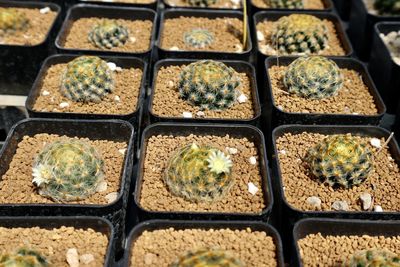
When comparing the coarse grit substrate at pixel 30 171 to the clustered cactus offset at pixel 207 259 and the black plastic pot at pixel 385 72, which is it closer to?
the clustered cactus offset at pixel 207 259

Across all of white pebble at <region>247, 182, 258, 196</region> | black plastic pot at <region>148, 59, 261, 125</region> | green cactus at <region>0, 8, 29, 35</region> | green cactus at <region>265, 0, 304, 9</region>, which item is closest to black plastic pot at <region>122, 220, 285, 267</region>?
Result: white pebble at <region>247, 182, 258, 196</region>

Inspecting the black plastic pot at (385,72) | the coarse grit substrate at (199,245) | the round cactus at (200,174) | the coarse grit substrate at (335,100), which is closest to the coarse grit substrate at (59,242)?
the coarse grit substrate at (199,245)

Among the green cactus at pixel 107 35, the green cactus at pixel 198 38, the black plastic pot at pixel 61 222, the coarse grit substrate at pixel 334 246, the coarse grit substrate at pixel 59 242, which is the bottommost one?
the coarse grit substrate at pixel 334 246

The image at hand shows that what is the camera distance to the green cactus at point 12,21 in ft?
11.5

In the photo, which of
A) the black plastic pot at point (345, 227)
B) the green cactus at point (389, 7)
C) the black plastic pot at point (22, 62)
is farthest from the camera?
the green cactus at point (389, 7)

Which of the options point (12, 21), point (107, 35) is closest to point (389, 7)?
point (107, 35)

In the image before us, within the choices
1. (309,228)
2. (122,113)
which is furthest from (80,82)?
(309,228)

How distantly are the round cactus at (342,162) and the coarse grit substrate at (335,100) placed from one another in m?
0.48

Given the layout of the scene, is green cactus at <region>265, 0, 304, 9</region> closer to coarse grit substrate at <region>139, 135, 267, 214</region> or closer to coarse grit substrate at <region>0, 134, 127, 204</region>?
coarse grit substrate at <region>139, 135, 267, 214</region>

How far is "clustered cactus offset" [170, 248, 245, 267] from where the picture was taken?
70.9 inches

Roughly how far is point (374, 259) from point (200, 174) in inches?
32.4

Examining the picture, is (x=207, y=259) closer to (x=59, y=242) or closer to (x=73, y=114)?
(x=59, y=242)

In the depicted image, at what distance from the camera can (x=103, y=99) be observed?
2.98 metres

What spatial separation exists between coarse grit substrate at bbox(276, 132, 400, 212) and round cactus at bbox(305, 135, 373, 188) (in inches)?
2.2
